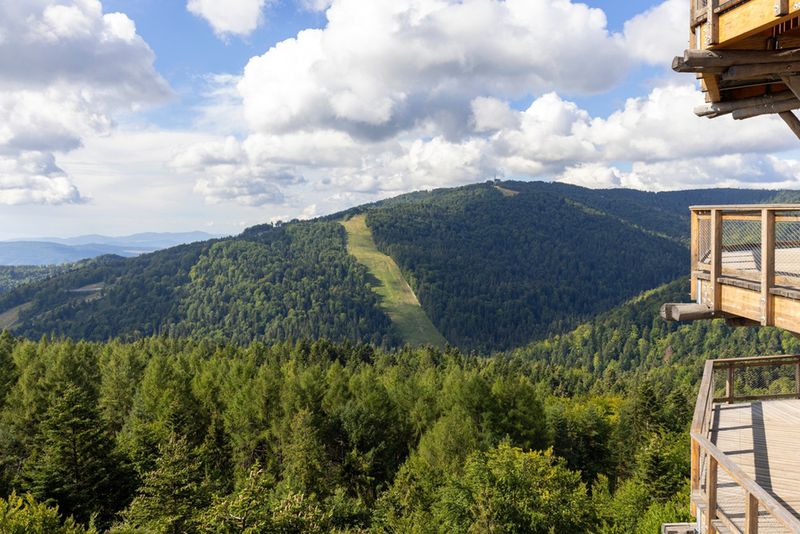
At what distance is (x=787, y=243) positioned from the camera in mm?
7273

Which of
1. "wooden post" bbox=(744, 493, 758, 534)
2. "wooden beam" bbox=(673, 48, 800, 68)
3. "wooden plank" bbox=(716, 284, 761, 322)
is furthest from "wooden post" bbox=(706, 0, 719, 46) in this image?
"wooden post" bbox=(744, 493, 758, 534)

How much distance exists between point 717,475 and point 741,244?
3985mm

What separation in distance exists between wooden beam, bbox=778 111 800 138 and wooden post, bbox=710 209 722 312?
7.36ft

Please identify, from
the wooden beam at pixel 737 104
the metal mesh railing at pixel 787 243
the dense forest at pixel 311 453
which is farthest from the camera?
the dense forest at pixel 311 453

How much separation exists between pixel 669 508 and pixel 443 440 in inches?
687

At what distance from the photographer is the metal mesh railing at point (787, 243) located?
654 centimetres

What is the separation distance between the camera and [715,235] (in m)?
7.89

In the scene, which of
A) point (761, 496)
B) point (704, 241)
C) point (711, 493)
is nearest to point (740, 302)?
point (704, 241)

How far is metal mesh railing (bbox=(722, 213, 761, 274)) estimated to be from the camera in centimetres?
732

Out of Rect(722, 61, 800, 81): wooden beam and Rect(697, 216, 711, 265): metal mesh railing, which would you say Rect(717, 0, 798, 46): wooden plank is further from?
Rect(697, 216, 711, 265): metal mesh railing

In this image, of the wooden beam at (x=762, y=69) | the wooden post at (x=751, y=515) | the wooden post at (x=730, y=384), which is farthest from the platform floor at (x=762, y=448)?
the wooden beam at (x=762, y=69)

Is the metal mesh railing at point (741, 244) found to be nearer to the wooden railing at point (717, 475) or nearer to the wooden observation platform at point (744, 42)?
the wooden observation platform at point (744, 42)

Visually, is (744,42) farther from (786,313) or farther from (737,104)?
(786,313)

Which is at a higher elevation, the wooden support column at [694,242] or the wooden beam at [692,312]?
the wooden support column at [694,242]
